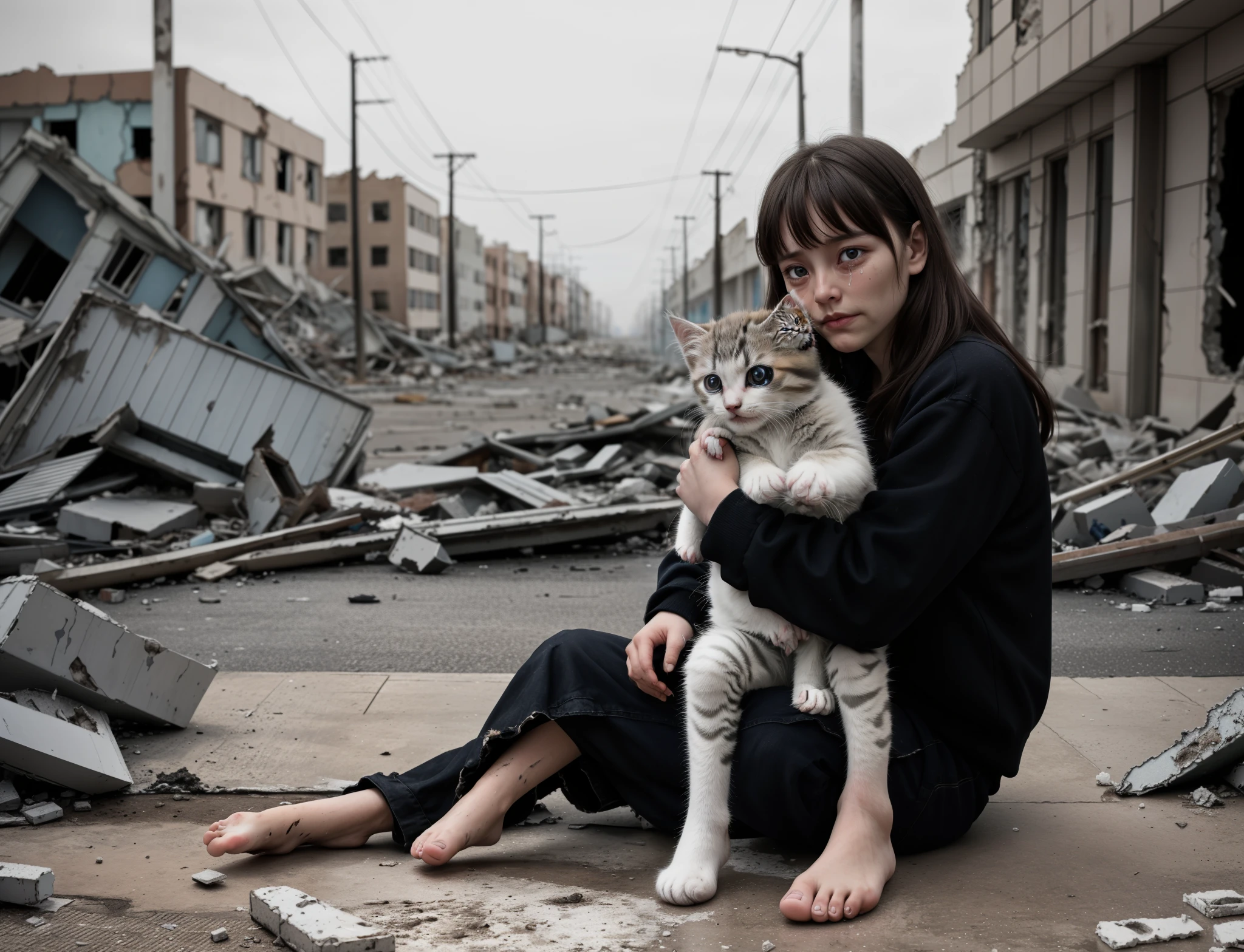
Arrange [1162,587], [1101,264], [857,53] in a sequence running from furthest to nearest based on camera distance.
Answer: [857,53] → [1101,264] → [1162,587]

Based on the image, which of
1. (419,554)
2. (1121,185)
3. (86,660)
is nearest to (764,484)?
(86,660)

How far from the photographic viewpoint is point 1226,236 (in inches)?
513

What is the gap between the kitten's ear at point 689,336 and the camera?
9.48 feet

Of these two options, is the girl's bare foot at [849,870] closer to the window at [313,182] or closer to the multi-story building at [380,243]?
the window at [313,182]

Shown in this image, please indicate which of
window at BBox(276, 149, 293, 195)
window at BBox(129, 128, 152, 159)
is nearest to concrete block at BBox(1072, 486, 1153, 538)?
window at BBox(129, 128, 152, 159)

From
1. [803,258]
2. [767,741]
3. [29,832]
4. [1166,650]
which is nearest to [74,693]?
[29,832]

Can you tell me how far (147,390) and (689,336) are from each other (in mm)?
8671

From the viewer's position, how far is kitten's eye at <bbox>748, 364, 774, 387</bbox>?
2.71 meters

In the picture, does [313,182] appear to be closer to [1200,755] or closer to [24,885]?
[24,885]

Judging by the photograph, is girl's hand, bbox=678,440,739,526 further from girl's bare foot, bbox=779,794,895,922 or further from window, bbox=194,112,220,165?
window, bbox=194,112,220,165

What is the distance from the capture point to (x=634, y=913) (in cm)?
258

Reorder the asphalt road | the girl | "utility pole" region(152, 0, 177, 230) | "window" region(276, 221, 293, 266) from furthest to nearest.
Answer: "window" region(276, 221, 293, 266) < "utility pole" region(152, 0, 177, 230) < the asphalt road < the girl

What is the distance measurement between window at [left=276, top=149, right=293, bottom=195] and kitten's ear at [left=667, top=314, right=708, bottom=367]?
50893mm

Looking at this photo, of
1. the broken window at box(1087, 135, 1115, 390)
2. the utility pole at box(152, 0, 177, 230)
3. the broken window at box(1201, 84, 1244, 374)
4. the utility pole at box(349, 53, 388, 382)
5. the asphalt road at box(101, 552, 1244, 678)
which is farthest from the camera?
the utility pole at box(349, 53, 388, 382)
